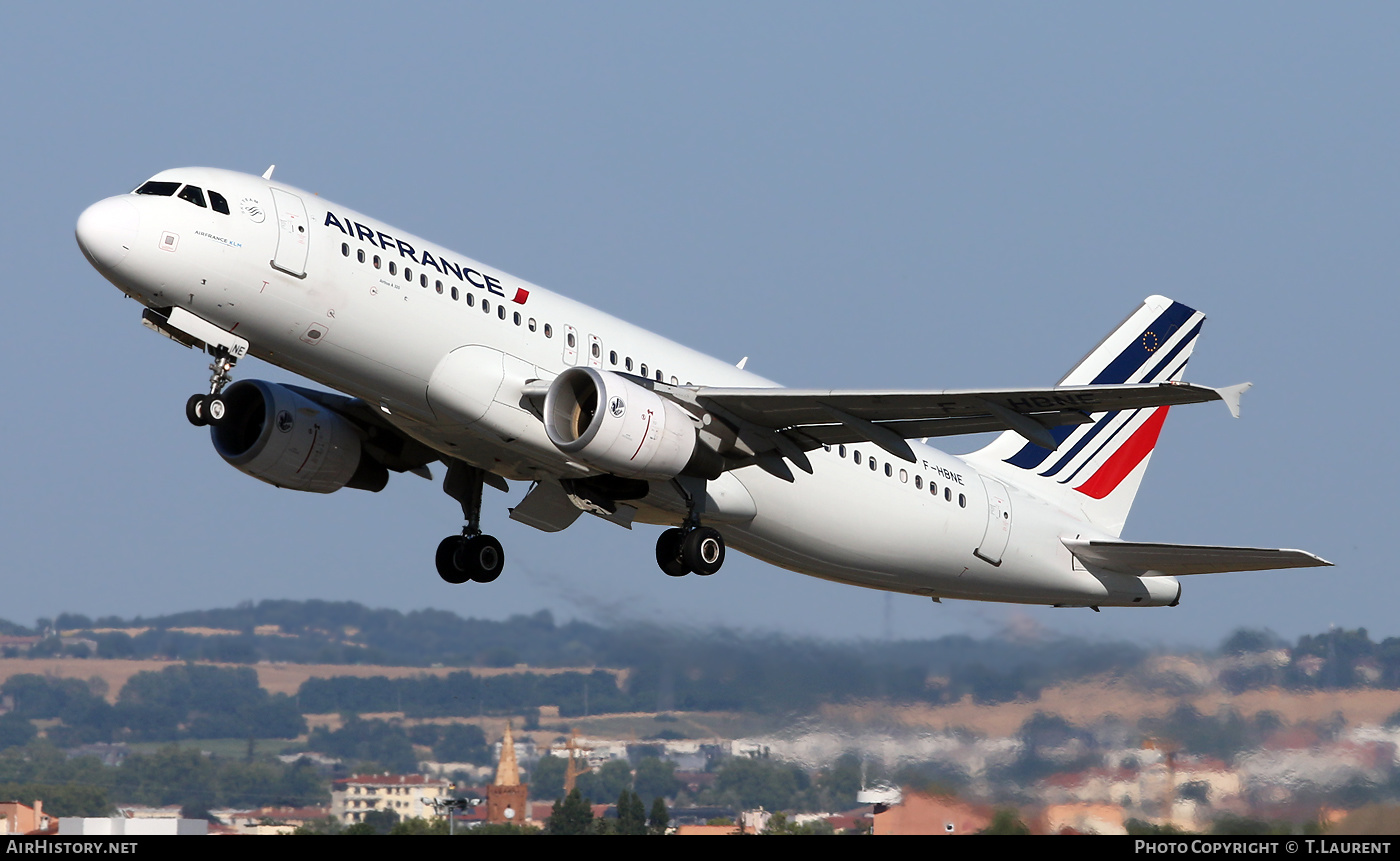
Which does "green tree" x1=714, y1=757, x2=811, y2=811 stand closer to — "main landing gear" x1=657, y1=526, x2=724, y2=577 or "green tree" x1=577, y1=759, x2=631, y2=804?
"green tree" x1=577, y1=759, x2=631, y2=804

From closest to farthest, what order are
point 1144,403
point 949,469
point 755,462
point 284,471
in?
point 1144,403 < point 755,462 < point 284,471 < point 949,469

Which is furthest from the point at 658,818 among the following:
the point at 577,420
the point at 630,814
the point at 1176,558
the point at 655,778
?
the point at 1176,558

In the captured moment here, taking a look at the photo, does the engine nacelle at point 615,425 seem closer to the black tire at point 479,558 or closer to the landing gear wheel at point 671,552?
the landing gear wheel at point 671,552

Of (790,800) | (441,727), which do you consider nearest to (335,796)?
(441,727)

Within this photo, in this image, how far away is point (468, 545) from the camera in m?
30.3

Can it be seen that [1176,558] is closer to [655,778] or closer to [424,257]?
[655,778]

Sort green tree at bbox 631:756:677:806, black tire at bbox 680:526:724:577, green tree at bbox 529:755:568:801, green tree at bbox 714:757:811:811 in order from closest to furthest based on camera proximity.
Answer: black tire at bbox 680:526:724:577, green tree at bbox 714:757:811:811, green tree at bbox 631:756:677:806, green tree at bbox 529:755:568:801

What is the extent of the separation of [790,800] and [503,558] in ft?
23.0

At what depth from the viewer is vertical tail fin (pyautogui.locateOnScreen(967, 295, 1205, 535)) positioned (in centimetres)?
3372

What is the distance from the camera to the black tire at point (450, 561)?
30391 millimetres

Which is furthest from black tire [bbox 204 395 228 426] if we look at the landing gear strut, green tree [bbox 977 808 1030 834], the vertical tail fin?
the vertical tail fin

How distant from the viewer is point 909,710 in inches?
1148

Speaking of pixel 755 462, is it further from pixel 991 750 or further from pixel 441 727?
pixel 441 727

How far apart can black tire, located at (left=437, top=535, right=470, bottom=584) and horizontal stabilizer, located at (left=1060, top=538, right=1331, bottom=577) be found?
1189cm
